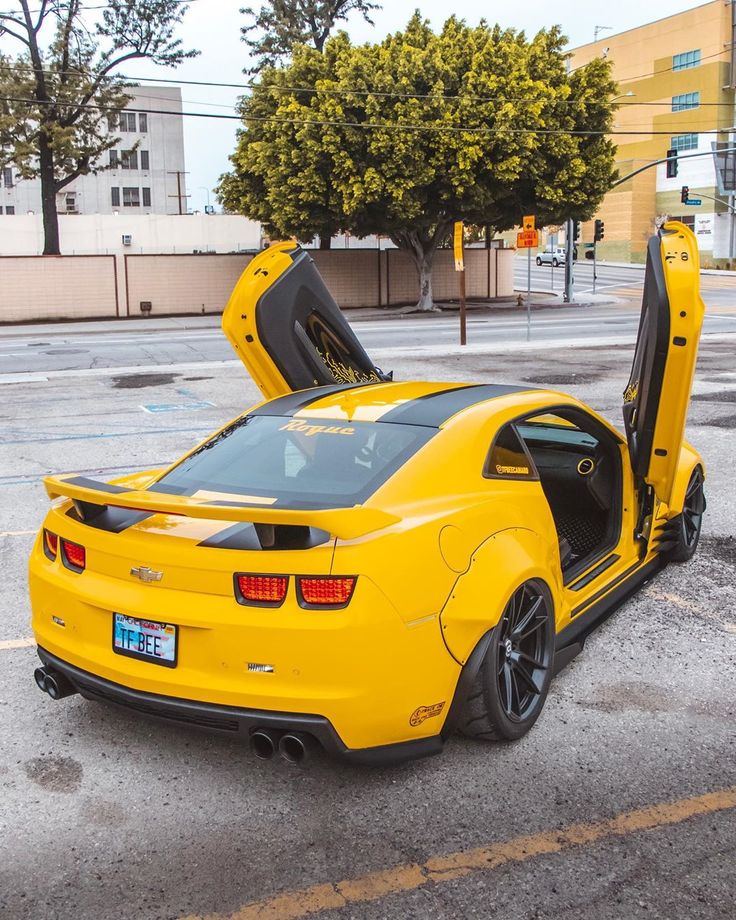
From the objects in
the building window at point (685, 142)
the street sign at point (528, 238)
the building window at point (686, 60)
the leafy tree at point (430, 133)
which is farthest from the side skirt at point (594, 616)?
the building window at point (686, 60)

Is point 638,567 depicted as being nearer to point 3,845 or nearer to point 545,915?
point 545,915

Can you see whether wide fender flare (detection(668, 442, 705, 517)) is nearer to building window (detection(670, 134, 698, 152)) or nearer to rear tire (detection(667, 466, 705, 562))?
rear tire (detection(667, 466, 705, 562))

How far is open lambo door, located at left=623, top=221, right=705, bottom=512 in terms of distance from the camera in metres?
5.25

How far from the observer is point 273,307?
7574 millimetres

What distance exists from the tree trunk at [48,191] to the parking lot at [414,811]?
37242 mm

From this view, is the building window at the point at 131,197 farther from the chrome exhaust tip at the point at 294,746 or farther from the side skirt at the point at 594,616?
the chrome exhaust tip at the point at 294,746

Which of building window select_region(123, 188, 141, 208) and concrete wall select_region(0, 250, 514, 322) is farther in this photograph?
building window select_region(123, 188, 141, 208)

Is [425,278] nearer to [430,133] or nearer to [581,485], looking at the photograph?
[430,133]

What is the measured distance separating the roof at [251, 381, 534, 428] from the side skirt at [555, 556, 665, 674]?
3.78 ft

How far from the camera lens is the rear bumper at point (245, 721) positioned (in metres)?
3.38

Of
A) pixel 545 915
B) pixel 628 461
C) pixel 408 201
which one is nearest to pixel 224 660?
pixel 545 915

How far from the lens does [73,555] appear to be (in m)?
3.94

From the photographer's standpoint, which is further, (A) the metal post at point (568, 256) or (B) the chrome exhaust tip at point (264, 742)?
(A) the metal post at point (568, 256)

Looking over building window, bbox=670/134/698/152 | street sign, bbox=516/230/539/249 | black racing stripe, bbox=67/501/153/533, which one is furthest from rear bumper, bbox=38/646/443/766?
building window, bbox=670/134/698/152
